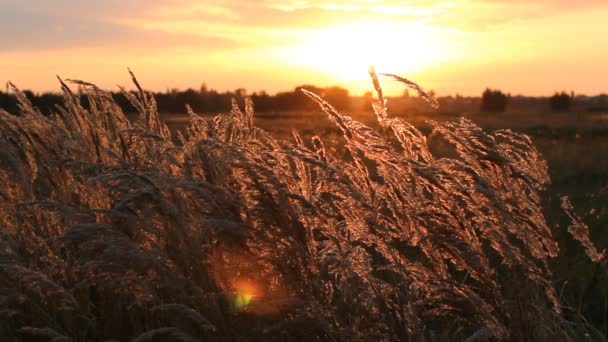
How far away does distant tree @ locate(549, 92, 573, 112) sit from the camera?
62.8m

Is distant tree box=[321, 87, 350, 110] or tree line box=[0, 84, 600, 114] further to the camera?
distant tree box=[321, 87, 350, 110]

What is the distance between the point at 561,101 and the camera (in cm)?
6284

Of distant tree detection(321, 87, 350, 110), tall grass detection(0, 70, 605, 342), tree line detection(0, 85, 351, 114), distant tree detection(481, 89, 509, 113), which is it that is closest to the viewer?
tall grass detection(0, 70, 605, 342)

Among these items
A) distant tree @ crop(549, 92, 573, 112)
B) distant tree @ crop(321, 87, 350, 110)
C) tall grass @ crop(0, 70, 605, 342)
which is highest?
tall grass @ crop(0, 70, 605, 342)

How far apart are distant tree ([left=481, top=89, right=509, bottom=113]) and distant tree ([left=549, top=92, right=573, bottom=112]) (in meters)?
4.06

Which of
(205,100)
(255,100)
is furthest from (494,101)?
(205,100)

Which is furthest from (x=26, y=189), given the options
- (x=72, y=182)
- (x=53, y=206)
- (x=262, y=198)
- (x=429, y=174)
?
(x=429, y=174)

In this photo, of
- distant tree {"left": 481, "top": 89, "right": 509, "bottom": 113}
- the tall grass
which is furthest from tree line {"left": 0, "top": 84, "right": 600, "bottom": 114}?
the tall grass

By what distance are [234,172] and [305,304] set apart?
596mm

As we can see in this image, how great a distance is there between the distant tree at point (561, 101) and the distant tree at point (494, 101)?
4058mm

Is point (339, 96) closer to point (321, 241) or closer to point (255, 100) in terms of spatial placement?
point (255, 100)

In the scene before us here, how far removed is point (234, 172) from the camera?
292cm

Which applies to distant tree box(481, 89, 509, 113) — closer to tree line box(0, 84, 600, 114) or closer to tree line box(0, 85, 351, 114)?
tree line box(0, 84, 600, 114)

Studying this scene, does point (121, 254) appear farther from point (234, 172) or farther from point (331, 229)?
point (331, 229)
